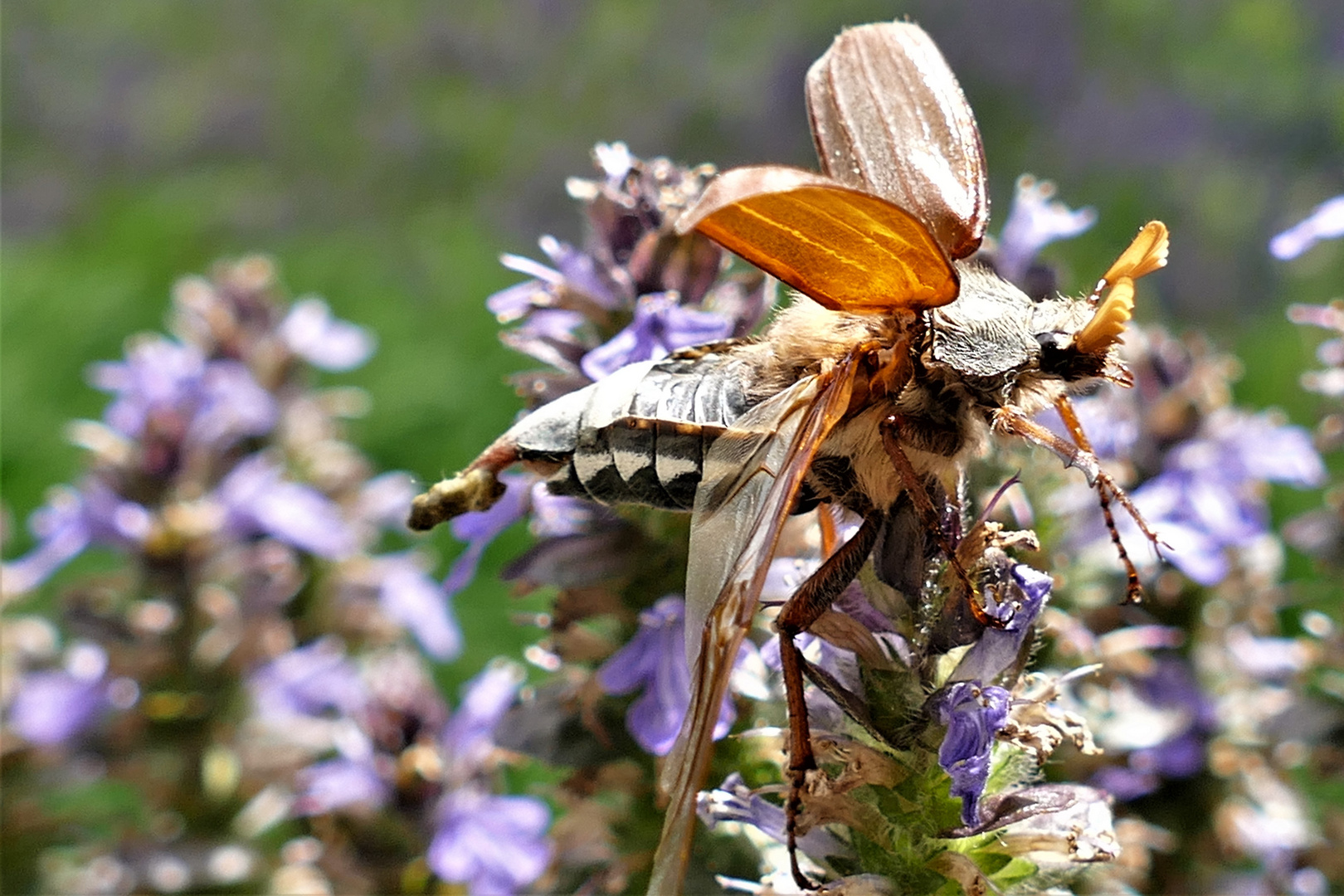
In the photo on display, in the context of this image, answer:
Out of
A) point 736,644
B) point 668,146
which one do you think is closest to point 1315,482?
point 736,644

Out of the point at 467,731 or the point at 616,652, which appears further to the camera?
the point at 467,731

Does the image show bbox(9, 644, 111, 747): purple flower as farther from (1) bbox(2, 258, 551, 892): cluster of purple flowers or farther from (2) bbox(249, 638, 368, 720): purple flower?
(2) bbox(249, 638, 368, 720): purple flower

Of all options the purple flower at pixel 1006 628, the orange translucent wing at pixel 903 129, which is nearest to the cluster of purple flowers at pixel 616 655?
the purple flower at pixel 1006 628

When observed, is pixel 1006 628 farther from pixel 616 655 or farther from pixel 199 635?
pixel 199 635

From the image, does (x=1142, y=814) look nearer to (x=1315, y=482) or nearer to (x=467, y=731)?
(x=1315, y=482)

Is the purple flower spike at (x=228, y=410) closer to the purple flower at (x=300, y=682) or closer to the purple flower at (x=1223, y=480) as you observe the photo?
the purple flower at (x=300, y=682)

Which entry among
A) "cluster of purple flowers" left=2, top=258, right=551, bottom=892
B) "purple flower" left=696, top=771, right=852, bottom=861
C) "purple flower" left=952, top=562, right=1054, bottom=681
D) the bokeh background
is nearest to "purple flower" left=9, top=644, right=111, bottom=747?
"cluster of purple flowers" left=2, top=258, right=551, bottom=892

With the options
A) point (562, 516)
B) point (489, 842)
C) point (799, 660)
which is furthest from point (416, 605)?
point (799, 660)
